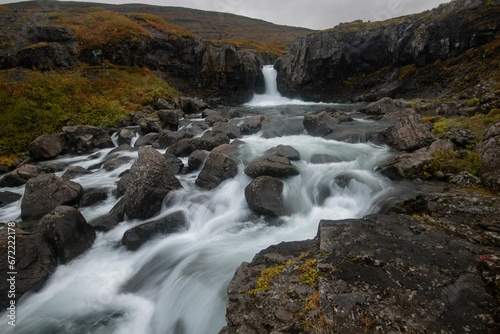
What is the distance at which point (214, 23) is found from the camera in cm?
15600

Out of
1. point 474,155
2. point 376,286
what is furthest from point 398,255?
point 474,155

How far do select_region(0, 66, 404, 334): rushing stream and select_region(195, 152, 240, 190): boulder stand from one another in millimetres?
335

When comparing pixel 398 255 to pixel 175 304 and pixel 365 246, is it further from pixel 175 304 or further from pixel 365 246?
pixel 175 304

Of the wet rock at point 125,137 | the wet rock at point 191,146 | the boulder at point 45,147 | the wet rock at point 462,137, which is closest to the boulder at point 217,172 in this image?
the wet rock at point 191,146

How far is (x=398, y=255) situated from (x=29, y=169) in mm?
17309

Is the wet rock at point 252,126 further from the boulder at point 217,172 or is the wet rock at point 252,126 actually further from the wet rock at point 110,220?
the wet rock at point 110,220

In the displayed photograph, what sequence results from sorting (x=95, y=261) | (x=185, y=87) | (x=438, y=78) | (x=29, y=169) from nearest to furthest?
(x=95, y=261), (x=29, y=169), (x=438, y=78), (x=185, y=87)

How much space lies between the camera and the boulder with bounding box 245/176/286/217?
9.88 m

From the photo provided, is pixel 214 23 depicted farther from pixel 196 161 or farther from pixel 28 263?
pixel 28 263

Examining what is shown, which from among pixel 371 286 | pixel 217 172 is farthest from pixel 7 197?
pixel 371 286

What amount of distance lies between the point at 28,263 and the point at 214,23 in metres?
170

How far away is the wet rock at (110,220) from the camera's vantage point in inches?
376

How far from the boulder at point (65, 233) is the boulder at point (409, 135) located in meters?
13.3

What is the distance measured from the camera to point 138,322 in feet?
20.5
